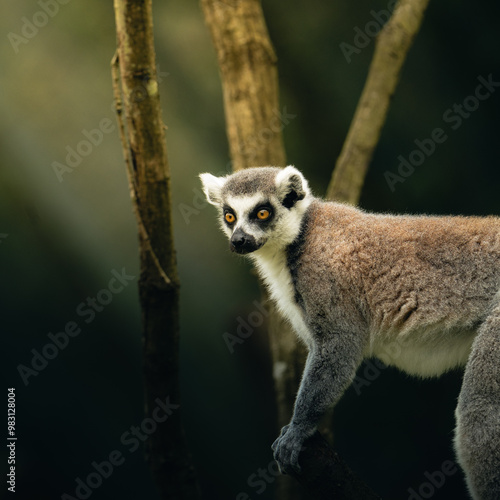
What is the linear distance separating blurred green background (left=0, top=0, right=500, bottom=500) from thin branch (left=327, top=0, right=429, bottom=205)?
49.3 inches

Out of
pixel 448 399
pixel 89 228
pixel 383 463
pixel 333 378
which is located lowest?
pixel 383 463

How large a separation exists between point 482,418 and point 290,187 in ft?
5.83

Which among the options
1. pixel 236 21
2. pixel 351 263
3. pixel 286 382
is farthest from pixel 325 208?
pixel 236 21

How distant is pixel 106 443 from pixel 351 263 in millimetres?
3672

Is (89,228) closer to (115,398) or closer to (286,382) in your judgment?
(115,398)

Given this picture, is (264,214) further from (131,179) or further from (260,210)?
(131,179)

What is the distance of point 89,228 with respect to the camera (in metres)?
5.93

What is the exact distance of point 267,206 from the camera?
3.68 m

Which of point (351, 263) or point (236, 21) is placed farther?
point (236, 21)
